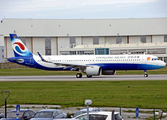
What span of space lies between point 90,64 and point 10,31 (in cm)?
6061

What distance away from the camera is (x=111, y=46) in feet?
327

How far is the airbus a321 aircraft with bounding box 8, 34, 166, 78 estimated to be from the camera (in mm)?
52125

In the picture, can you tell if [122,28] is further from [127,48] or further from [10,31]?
[10,31]

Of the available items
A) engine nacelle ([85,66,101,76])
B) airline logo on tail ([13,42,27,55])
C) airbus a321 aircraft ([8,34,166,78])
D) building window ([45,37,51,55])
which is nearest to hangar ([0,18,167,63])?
building window ([45,37,51,55])

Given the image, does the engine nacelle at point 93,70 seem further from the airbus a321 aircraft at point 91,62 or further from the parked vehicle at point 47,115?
the parked vehicle at point 47,115

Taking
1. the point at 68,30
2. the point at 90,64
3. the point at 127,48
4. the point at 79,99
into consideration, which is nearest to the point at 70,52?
the point at 68,30

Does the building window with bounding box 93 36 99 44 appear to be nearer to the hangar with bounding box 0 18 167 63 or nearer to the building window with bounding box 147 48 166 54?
the hangar with bounding box 0 18 167 63

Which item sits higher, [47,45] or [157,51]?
[47,45]

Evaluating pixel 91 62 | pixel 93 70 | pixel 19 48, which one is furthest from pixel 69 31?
pixel 93 70

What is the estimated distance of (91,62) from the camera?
54.1 metres

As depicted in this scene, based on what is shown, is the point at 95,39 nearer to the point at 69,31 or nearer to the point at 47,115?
the point at 69,31

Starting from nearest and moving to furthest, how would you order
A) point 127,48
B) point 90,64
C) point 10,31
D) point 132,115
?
1. point 132,115
2. point 90,64
3. point 127,48
4. point 10,31

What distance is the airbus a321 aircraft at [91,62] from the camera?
5212cm

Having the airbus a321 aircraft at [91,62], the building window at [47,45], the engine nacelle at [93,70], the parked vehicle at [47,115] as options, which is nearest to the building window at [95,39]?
the building window at [47,45]
